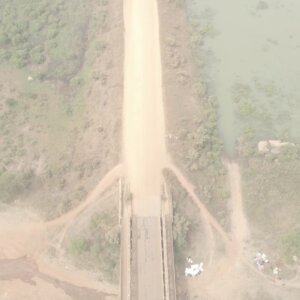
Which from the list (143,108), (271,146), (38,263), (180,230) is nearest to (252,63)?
(271,146)

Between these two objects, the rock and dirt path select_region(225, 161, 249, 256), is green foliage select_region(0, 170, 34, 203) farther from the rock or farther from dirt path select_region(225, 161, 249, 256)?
the rock

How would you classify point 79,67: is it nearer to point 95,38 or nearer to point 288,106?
point 95,38

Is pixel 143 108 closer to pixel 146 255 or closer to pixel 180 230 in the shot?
pixel 180 230

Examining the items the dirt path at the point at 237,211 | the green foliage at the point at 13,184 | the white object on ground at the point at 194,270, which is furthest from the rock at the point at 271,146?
the green foliage at the point at 13,184

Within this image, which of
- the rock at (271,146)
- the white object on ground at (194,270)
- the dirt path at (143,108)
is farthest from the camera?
the rock at (271,146)

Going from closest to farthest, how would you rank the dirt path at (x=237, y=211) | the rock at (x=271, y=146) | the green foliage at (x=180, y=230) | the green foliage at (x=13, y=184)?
the green foliage at (x=180, y=230) → the dirt path at (x=237, y=211) → the green foliage at (x=13, y=184) → the rock at (x=271, y=146)

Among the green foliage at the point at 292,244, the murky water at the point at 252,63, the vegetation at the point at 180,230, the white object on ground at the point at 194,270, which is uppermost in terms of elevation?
the murky water at the point at 252,63

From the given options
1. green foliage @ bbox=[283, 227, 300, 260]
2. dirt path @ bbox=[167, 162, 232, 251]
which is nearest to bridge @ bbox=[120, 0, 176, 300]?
dirt path @ bbox=[167, 162, 232, 251]

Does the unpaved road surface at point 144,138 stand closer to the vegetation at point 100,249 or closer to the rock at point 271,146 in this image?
the vegetation at point 100,249
